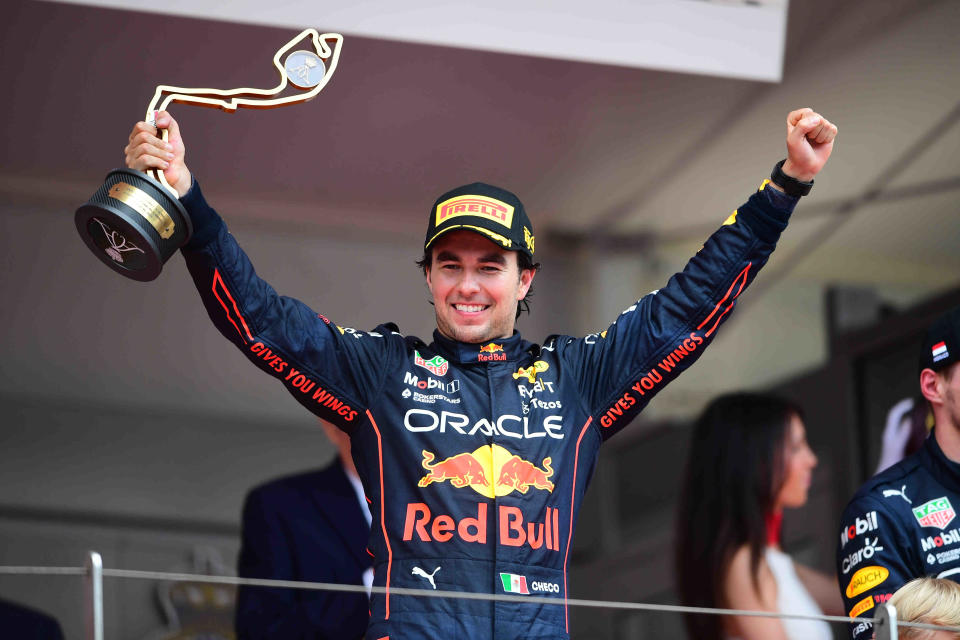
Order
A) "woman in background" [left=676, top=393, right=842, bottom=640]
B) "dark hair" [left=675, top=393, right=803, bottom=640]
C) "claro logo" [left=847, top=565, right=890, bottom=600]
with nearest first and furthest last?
"claro logo" [left=847, top=565, right=890, bottom=600] < "woman in background" [left=676, top=393, right=842, bottom=640] < "dark hair" [left=675, top=393, right=803, bottom=640]

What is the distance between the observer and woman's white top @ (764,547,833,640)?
3.82m

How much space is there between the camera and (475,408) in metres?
1.92

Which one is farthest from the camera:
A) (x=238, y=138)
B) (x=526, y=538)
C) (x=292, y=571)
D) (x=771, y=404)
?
(x=771, y=404)

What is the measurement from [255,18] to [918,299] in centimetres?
249

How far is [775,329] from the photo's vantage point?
4543mm

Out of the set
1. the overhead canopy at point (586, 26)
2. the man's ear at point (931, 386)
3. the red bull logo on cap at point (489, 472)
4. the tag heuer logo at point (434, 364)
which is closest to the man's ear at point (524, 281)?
the tag heuer logo at point (434, 364)

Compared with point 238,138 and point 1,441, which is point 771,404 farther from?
Result: point 1,441

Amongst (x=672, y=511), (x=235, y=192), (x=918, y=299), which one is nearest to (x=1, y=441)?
(x=235, y=192)

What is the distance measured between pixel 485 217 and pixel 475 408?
268 millimetres

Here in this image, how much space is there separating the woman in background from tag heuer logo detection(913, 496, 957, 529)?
166 cm

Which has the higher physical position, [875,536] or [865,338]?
[865,338]

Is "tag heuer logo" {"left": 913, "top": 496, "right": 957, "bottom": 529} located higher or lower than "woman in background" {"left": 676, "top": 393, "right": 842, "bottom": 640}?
lower

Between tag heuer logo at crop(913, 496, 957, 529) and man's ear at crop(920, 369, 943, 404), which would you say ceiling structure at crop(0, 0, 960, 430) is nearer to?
man's ear at crop(920, 369, 943, 404)

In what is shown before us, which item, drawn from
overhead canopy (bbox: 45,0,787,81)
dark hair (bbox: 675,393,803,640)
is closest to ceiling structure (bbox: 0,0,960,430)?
overhead canopy (bbox: 45,0,787,81)
